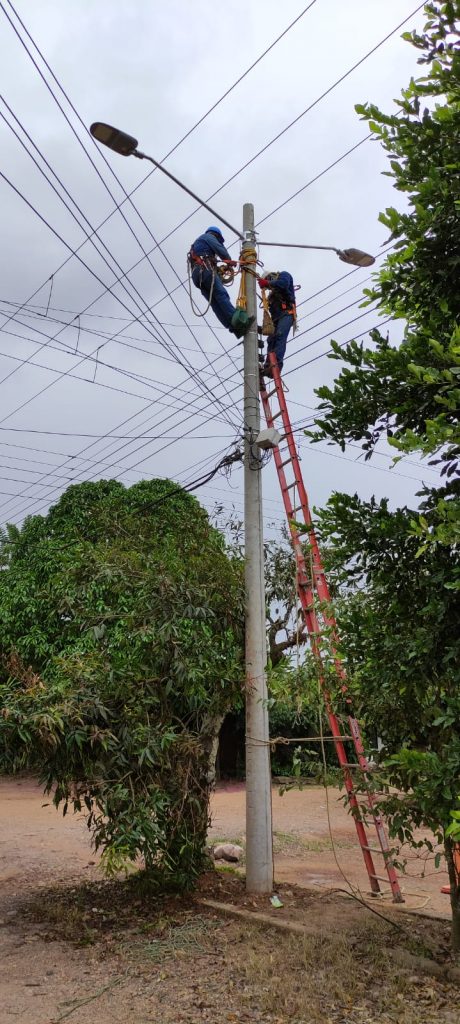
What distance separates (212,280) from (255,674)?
435 cm

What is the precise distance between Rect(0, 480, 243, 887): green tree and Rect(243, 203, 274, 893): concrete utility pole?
191mm

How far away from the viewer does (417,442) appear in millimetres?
3721

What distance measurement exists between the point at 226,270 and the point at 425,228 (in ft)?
16.5

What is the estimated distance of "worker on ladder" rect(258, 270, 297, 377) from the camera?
9102mm

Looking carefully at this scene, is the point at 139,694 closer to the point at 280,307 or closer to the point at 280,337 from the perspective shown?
the point at 280,337

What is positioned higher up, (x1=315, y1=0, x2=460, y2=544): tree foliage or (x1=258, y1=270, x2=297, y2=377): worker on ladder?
(x1=258, y1=270, x2=297, y2=377): worker on ladder

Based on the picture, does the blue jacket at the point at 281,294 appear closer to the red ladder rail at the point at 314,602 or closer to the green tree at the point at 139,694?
the red ladder rail at the point at 314,602

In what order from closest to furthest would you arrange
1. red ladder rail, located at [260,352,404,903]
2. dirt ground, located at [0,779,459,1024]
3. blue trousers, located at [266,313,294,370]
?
dirt ground, located at [0,779,459,1024] < red ladder rail, located at [260,352,404,903] < blue trousers, located at [266,313,294,370]

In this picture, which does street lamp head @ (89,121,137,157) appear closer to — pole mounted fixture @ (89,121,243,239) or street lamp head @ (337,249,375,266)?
pole mounted fixture @ (89,121,243,239)

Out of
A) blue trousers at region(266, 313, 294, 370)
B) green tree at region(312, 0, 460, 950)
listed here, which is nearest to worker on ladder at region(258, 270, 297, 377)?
blue trousers at region(266, 313, 294, 370)

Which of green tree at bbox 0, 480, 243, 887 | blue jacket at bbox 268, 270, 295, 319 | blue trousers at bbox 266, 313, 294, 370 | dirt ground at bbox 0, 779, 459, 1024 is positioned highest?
blue jacket at bbox 268, 270, 295, 319

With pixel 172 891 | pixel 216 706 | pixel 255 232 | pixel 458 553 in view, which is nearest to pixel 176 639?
pixel 216 706

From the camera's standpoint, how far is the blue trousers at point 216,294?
28.7 feet

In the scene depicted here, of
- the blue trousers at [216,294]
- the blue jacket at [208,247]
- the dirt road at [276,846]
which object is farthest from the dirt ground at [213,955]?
the blue jacket at [208,247]
